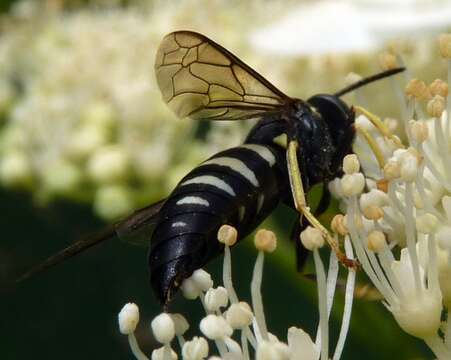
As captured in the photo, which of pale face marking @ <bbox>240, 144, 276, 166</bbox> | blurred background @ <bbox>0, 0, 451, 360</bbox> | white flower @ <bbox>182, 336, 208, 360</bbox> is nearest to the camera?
white flower @ <bbox>182, 336, 208, 360</bbox>

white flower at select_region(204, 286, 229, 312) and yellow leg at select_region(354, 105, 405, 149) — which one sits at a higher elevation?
yellow leg at select_region(354, 105, 405, 149)

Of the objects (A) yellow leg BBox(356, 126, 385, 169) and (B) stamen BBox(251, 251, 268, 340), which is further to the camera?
(A) yellow leg BBox(356, 126, 385, 169)

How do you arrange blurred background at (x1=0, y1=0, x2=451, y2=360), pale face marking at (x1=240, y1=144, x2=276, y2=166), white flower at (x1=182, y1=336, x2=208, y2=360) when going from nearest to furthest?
1. white flower at (x1=182, y1=336, x2=208, y2=360)
2. pale face marking at (x1=240, y1=144, x2=276, y2=166)
3. blurred background at (x1=0, y1=0, x2=451, y2=360)

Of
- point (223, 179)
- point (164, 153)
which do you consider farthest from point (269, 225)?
point (223, 179)

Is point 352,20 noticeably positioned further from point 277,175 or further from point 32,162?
point 277,175

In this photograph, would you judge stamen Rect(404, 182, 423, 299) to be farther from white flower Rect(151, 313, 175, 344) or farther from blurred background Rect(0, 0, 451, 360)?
blurred background Rect(0, 0, 451, 360)

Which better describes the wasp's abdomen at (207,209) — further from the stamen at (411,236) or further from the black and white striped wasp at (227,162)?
the stamen at (411,236)

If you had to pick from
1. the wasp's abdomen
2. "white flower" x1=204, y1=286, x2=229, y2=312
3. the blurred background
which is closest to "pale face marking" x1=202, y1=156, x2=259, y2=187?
the wasp's abdomen
